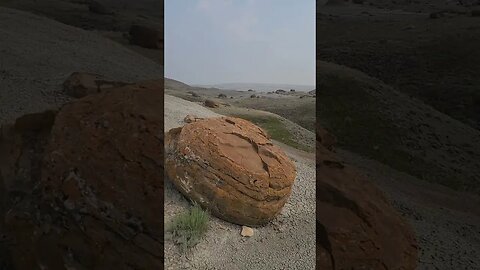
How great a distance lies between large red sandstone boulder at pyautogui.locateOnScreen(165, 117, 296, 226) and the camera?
3135 millimetres

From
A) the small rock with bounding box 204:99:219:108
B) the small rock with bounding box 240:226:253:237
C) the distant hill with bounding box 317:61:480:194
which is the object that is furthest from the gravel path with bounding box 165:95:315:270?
the distant hill with bounding box 317:61:480:194

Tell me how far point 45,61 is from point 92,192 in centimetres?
199

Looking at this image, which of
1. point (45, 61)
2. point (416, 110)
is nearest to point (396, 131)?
point (416, 110)

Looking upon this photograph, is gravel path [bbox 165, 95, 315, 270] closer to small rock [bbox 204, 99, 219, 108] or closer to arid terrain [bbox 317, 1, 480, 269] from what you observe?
small rock [bbox 204, 99, 219, 108]

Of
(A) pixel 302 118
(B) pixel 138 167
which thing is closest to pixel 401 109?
(A) pixel 302 118

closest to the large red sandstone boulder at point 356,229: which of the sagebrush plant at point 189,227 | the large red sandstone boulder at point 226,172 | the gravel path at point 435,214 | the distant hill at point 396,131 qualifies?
the large red sandstone boulder at point 226,172

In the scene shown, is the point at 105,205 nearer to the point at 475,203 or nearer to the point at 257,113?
the point at 257,113

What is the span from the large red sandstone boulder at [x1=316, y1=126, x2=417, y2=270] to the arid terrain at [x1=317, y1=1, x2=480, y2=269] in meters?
0.64

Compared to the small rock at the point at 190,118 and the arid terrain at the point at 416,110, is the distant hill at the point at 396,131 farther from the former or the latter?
the small rock at the point at 190,118

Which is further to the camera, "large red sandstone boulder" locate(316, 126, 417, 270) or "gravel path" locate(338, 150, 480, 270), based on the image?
"gravel path" locate(338, 150, 480, 270)

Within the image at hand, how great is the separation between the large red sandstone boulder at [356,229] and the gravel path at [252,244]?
150mm

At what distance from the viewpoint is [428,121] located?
7164 mm

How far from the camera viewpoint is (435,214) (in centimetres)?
463

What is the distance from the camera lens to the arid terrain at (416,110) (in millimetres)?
4633
